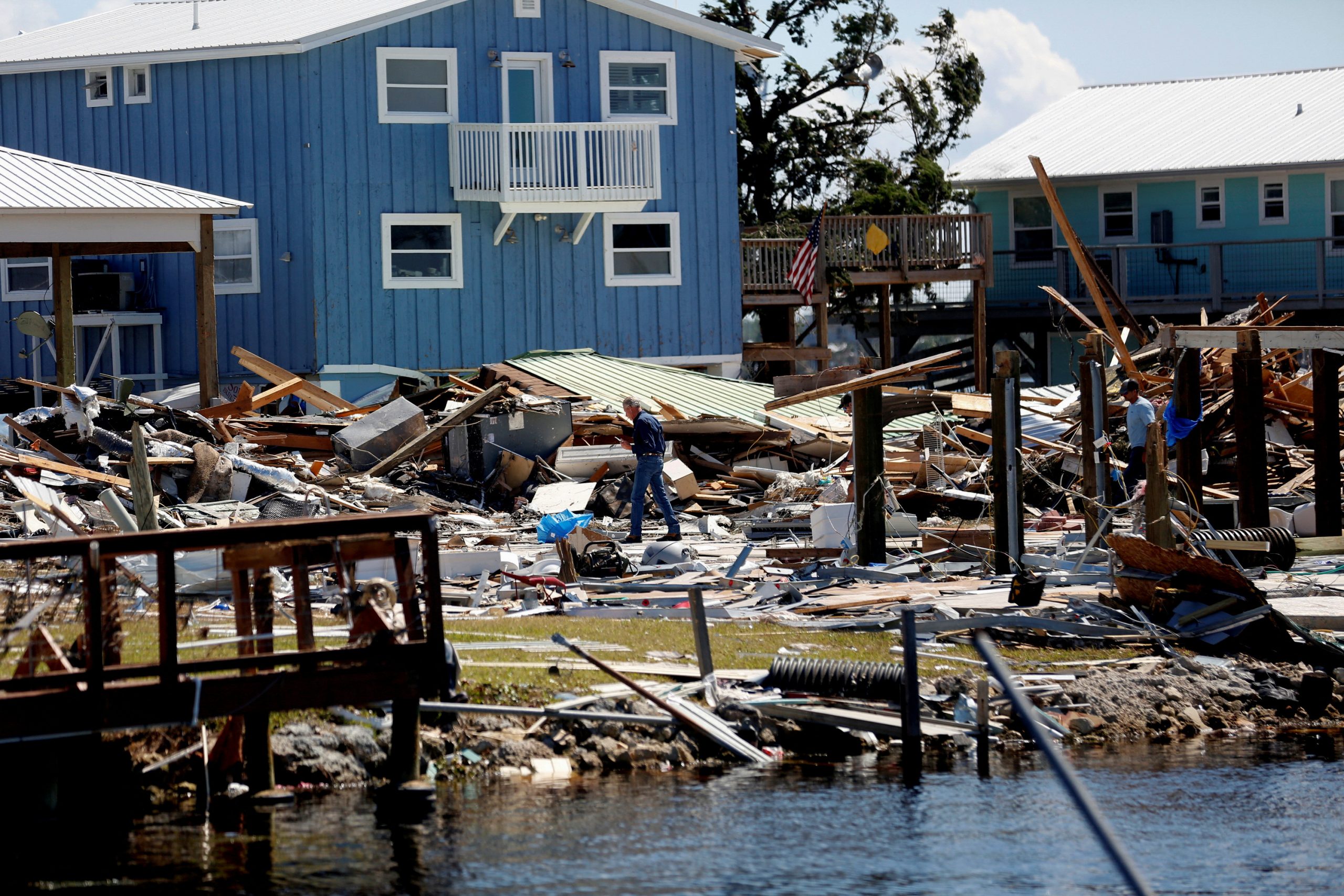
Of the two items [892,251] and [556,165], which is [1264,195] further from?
[556,165]

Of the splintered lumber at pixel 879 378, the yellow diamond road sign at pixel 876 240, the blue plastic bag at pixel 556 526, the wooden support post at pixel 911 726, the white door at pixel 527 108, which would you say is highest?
the white door at pixel 527 108

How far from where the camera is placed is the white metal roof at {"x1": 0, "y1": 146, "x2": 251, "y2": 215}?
76.9 ft

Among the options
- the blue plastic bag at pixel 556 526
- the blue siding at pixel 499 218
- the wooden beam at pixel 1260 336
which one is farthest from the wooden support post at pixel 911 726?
the blue siding at pixel 499 218

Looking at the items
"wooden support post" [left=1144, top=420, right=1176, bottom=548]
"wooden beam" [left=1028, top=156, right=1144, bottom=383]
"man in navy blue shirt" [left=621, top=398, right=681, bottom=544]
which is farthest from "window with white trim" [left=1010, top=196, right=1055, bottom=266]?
"wooden support post" [left=1144, top=420, right=1176, bottom=548]

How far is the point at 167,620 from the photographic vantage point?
955 cm

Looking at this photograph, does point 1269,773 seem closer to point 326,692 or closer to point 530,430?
point 326,692

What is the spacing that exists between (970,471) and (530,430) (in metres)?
6.01

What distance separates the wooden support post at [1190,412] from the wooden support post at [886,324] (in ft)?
53.2


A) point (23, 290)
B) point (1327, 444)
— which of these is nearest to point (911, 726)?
point (1327, 444)

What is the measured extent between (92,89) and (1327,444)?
21.5 m

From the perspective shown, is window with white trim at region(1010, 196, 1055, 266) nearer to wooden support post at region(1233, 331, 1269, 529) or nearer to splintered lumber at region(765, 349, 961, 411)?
wooden support post at region(1233, 331, 1269, 529)

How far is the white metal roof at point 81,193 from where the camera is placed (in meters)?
23.5

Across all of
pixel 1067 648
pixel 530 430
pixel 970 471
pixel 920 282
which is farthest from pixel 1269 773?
pixel 920 282

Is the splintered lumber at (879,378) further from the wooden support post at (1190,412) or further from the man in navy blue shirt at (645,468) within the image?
the man in navy blue shirt at (645,468)
